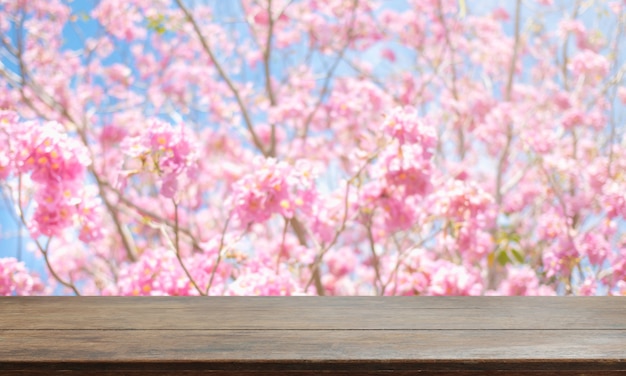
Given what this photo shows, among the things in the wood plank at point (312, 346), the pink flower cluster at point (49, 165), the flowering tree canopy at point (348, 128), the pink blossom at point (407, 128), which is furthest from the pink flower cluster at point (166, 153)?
the wood plank at point (312, 346)

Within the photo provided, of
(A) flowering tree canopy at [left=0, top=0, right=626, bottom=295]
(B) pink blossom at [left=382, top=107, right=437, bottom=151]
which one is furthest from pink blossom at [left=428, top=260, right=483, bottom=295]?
(B) pink blossom at [left=382, top=107, right=437, bottom=151]

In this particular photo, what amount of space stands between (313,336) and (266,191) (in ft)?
2.49

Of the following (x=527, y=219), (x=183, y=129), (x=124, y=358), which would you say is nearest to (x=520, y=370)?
(x=124, y=358)

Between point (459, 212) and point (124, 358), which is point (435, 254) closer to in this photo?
point (459, 212)

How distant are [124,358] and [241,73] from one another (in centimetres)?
315

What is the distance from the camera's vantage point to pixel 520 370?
72 centimetres

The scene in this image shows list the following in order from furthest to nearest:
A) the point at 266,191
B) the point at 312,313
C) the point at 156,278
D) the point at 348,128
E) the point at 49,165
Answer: the point at 348,128 → the point at 156,278 → the point at 266,191 → the point at 49,165 → the point at 312,313

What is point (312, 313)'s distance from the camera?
0.93 m

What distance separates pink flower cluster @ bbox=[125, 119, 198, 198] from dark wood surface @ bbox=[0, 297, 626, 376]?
0.45m

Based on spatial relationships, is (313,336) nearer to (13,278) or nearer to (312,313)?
(312,313)

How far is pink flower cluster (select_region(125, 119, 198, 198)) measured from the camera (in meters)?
1.44

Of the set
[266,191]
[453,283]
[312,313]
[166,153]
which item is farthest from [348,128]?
[312,313]

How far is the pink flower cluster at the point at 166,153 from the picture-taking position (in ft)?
4.71

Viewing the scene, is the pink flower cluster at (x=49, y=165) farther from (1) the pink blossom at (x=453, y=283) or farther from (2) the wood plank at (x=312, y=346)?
(1) the pink blossom at (x=453, y=283)
